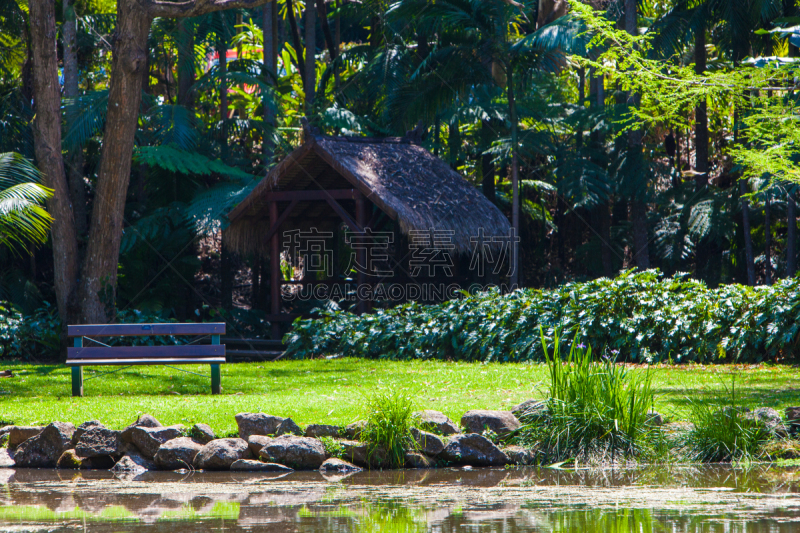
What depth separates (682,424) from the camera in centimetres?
662

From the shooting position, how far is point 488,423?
656cm

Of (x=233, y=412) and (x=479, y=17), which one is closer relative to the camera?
(x=233, y=412)

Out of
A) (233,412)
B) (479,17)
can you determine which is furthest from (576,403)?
(479,17)

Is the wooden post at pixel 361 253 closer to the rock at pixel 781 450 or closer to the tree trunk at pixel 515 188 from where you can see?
the tree trunk at pixel 515 188

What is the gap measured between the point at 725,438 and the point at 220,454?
12.7 ft

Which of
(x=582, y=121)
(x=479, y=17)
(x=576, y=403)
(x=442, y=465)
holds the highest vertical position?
(x=479, y=17)

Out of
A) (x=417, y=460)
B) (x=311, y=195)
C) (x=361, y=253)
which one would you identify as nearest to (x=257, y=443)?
(x=417, y=460)

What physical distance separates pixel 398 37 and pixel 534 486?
17.3m

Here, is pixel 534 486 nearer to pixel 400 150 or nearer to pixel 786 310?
pixel 786 310

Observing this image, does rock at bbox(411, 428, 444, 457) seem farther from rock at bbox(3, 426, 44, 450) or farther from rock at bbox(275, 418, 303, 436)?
rock at bbox(3, 426, 44, 450)

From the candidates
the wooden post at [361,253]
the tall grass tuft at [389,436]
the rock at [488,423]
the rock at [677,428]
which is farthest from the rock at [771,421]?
the wooden post at [361,253]

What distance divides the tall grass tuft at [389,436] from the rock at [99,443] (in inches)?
78.1

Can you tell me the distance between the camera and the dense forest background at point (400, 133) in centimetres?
1581

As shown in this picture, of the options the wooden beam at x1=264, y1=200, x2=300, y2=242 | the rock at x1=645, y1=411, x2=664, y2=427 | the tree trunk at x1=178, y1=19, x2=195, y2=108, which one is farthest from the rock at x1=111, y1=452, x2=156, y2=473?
the tree trunk at x1=178, y1=19, x2=195, y2=108
